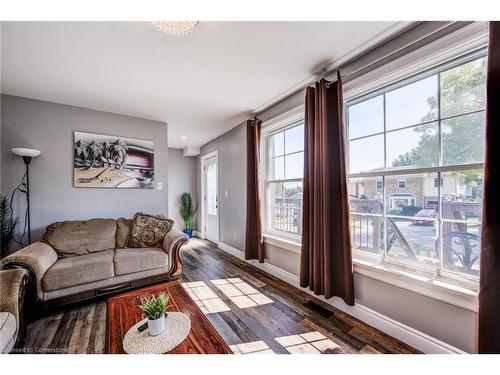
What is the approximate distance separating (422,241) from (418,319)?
0.58 meters

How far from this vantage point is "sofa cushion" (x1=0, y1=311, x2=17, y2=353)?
1.30 metres

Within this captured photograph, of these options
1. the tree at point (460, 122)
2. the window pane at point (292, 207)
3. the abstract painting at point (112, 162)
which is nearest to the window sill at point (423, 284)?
the tree at point (460, 122)

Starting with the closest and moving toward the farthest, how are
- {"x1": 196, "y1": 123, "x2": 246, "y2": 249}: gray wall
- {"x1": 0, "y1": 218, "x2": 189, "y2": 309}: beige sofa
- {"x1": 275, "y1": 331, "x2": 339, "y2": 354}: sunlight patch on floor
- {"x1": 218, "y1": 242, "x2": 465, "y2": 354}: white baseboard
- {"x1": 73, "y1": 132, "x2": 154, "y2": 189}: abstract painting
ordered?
{"x1": 218, "y1": 242, "x2": 465, "y2": 354}: white baseboard < {"x1": 275, "y1": 331, "x2": 339, "y2": 354}: sunlight patch on floor < {"x1": 0, "y1": 218, "x2": 189, "y2": 309}: beige sofa < {"x1": 73, "y1": 132, "x2": 154, "y2": 189}: abstract painting < {"x1": 196, "y1": 123, "x2": 246, "y2": 249}: gray wall

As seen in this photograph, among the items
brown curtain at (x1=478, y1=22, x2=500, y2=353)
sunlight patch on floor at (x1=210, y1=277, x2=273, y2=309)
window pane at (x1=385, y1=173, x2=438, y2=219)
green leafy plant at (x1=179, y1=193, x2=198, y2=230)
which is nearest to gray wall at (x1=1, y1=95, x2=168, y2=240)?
sunlight patch on floor at (x1=210, y1=277, x2=273, y2=309)

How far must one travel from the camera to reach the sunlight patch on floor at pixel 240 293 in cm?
221

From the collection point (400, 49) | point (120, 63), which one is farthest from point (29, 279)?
point (400, 49)

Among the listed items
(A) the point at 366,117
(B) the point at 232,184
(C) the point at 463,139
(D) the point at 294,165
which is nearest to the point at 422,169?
(C) the point at 463,139

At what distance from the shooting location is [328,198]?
2041mm

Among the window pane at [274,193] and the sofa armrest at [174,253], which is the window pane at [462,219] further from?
the sofa armrest at [174,253]

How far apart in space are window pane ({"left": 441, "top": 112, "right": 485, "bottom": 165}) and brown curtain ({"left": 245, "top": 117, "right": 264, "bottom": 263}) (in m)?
2.13

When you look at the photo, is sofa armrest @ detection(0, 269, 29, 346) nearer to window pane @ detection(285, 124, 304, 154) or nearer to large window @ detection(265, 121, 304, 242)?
large window @ detection(265, 121, 304, 242)

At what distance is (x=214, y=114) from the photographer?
131 inches
